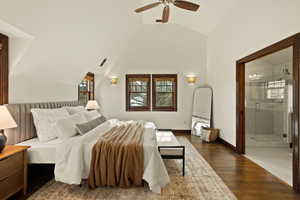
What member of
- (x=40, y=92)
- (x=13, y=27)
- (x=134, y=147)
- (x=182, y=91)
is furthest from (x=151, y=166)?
(x=182, y=91)

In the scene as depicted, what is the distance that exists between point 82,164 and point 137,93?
4.53m

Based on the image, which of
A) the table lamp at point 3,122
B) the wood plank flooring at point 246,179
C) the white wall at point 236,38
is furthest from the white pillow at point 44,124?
the white wall at point 236,38

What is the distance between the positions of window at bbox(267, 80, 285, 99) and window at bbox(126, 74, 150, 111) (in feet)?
13.3

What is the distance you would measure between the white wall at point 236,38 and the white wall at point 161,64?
0.59 m

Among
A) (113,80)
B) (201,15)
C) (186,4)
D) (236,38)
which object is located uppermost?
(201,15)

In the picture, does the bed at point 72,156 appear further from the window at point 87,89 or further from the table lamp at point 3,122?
the window at point 87,89

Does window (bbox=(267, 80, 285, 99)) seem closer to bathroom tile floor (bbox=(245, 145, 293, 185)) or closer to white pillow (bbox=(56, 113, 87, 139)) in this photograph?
bathroom tile floor (bbox=(245, 145, 293, 185))

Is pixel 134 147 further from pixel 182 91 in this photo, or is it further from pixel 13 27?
pixel 182 91

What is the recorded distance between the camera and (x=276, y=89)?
550cm

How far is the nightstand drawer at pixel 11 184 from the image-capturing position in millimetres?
1971

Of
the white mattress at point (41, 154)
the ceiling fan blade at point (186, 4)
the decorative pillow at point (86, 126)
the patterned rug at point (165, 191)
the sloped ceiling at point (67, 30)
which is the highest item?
A: the ceiling fan blade at point (186, 4)

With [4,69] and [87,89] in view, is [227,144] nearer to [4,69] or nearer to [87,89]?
[87,89]

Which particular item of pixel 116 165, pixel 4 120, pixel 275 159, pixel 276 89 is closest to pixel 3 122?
pixel 4 120

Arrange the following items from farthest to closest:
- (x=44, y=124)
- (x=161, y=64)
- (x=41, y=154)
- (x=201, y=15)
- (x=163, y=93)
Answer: (x=163, y=93) → (x=161, y=64) → (x=201, y=15) → (x=44, y=124) → (x=41, y=154)
